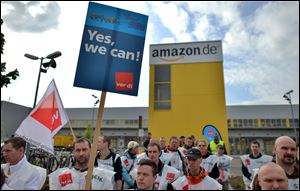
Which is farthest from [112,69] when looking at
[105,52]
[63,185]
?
[63,185]

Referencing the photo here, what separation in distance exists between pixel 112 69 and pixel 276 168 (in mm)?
2337

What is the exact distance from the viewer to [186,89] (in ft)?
68.2

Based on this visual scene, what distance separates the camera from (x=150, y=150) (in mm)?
4844

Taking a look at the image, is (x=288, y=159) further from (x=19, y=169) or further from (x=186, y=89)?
(x=186, y=89)

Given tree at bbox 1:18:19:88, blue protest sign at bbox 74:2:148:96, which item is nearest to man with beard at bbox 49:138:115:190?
blue protest sign at bbox 74:2:148:96

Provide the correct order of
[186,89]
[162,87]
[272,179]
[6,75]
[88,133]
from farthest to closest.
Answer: [88,133], [162,87], [186,89], [6,75], [272,179]

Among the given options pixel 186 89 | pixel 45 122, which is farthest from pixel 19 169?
pixel 186 89

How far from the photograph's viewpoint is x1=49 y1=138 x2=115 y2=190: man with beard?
3.67 m

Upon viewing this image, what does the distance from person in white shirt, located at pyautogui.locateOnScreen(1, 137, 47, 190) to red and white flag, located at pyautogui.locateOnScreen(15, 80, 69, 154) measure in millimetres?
343

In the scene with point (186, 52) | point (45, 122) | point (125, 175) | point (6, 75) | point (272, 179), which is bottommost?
point (125, 175)

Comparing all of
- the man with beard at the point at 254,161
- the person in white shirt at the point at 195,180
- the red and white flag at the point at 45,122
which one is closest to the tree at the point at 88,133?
the man with beard at the point at 254,161

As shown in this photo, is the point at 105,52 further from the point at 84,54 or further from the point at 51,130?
the point at 51,130

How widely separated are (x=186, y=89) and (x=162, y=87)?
6.60ft

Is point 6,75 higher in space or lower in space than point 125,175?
higher
